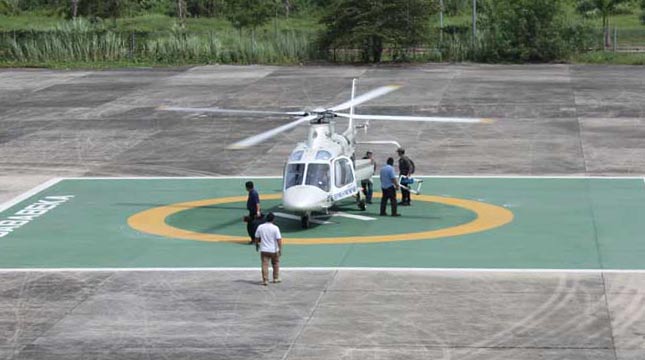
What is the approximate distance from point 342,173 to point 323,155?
0.75 m

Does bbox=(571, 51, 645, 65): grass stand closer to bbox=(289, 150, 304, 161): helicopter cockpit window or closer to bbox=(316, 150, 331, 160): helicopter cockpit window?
bbox=(316, 150, 331, 160): helicopter cockpit window

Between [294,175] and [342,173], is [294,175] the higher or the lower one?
the higher one

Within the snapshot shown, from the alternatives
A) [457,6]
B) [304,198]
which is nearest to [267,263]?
[304,198]

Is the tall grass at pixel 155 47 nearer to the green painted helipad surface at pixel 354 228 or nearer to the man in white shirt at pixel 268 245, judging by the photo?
the green painted helipad surface at pixel 354 228

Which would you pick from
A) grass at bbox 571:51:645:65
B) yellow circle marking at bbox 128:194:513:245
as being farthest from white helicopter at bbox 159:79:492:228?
grass at bbox 571:51:645:65

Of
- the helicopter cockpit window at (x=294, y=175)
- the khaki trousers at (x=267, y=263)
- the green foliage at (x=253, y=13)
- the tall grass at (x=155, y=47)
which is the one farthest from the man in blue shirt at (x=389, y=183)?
the green foliage at (x=253, y=13)

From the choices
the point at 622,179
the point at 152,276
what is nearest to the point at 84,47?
the point at 622,179

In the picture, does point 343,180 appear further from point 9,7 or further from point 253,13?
point 9,7

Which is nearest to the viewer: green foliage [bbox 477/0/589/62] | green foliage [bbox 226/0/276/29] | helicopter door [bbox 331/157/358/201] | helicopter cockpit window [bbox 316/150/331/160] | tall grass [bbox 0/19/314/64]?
helicopter cockpit window [bbox 316/150/331/160]

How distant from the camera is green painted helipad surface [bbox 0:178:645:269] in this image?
28.1m

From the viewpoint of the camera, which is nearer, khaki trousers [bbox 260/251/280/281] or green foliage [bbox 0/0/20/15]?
khaki trousers [bbox 260/251/280/281]

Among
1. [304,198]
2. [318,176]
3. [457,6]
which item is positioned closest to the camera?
[304,198]

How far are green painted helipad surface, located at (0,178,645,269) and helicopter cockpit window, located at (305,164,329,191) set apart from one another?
1.22 metres

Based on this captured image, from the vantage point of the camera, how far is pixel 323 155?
102 ft
